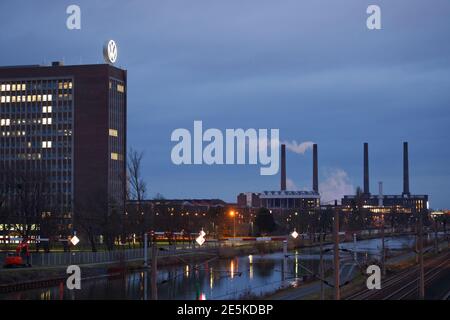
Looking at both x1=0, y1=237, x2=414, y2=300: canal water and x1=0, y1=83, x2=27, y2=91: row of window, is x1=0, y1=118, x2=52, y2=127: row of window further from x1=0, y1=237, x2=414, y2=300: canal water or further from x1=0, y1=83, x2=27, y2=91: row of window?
x1=0, y1=237, x2=414, y2=300: canal water

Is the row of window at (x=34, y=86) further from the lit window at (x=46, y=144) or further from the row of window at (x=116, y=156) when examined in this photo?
the row of window at (x=116, y=156)

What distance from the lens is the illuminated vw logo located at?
137250 mm

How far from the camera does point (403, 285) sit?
2066 inches

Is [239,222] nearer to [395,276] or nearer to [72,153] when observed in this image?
[72,153]

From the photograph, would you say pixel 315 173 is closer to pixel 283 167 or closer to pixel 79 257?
pixel 283 167

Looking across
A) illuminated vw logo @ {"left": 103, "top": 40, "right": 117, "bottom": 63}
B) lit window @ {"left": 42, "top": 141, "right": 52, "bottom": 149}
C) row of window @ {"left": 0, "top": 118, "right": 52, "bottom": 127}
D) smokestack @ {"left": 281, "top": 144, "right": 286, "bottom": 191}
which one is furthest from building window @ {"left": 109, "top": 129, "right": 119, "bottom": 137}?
smokestack @ {"left": 281, "top": 144, "right": 286, "bottom": 191}

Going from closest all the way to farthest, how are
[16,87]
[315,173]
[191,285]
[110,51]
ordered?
1. [191,285]
2. [110,51]
3. [16,87]
4. [315,173]

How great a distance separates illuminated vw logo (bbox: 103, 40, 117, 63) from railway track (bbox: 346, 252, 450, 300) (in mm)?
80040

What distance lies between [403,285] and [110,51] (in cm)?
9666

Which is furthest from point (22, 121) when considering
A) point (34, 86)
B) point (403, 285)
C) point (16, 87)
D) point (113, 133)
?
point (403, 285)

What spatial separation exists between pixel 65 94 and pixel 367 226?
268 ft

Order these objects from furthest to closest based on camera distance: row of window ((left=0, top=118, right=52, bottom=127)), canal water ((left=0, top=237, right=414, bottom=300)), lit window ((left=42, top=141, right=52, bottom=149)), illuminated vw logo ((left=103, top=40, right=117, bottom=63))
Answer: row of window ((left=0, top=118, right=52, bottom=127)) → lit window ((left=42, top=141, right=52, bottom=149)) → illuminated vw logo ((left=103, top=40, right=117, bottom=63)) → canal water ((left=0, top=237, right=414, bottom=300))

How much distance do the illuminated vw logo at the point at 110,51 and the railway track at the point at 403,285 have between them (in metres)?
80.0
